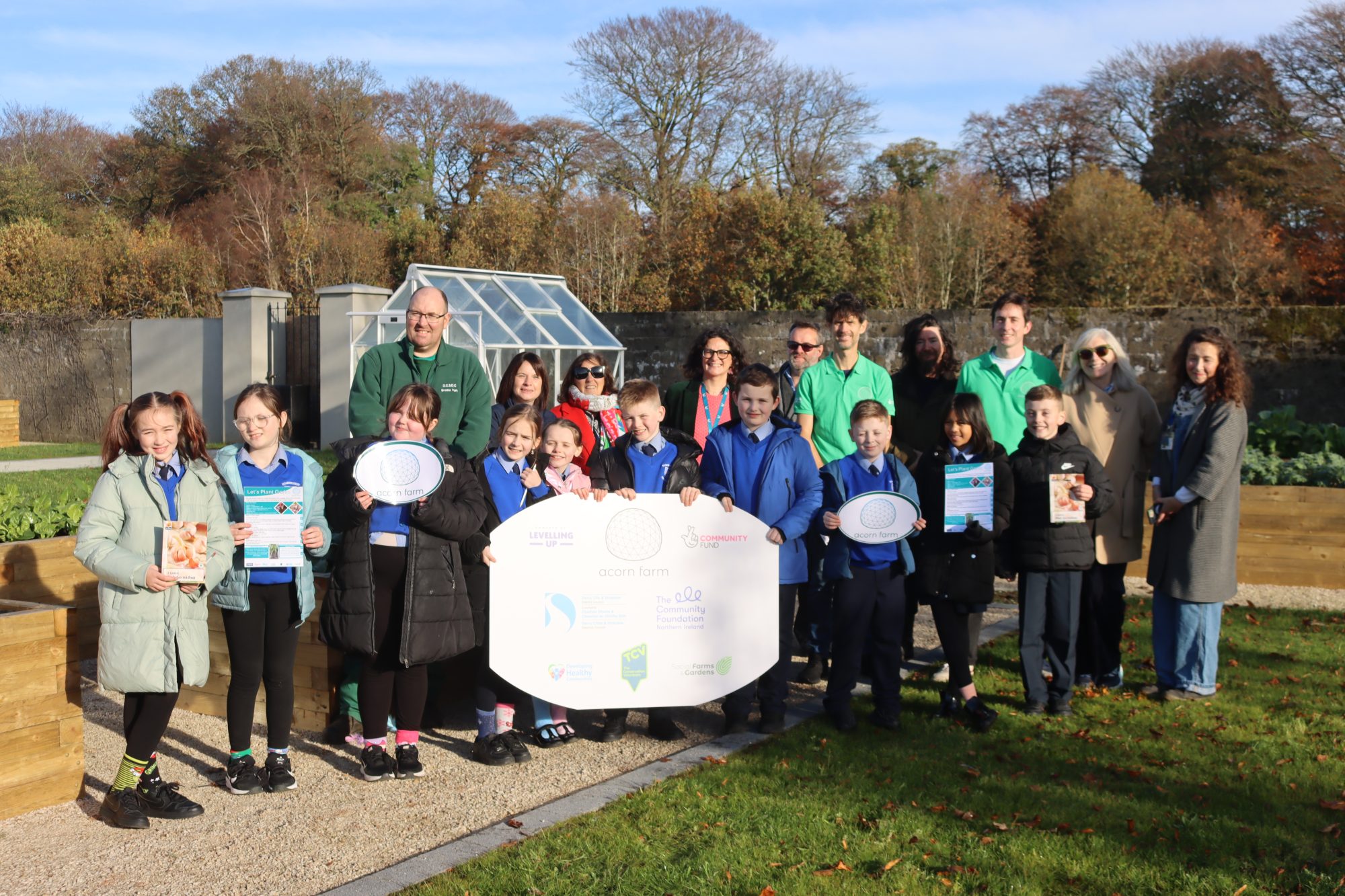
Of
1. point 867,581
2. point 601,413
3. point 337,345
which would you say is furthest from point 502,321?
point 867,581

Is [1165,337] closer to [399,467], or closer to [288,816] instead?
[399,467]

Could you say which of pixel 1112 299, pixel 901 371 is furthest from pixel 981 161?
pixel 901 371

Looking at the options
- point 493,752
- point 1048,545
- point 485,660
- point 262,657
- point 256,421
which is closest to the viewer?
point 256,421

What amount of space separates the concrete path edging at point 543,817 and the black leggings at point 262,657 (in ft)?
3.77

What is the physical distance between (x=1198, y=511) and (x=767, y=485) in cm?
260

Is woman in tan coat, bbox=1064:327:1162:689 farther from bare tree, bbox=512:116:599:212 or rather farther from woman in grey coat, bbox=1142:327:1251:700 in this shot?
bare tree, bbox=512:116:599:212

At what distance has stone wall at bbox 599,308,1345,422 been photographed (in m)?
14.4

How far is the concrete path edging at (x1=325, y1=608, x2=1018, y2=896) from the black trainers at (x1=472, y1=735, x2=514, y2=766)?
0.56 metres

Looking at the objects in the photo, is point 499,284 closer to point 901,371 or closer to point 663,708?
point 901,371

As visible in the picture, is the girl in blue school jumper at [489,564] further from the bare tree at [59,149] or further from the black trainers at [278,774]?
the bare tree at [59,149]

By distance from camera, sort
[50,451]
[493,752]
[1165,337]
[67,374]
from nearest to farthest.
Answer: [493,752] < [1165,337] < [50,451] < [67,374]

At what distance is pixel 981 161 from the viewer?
37.9 m

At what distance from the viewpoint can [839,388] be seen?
6.73 metres

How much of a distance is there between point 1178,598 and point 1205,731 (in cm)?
87
